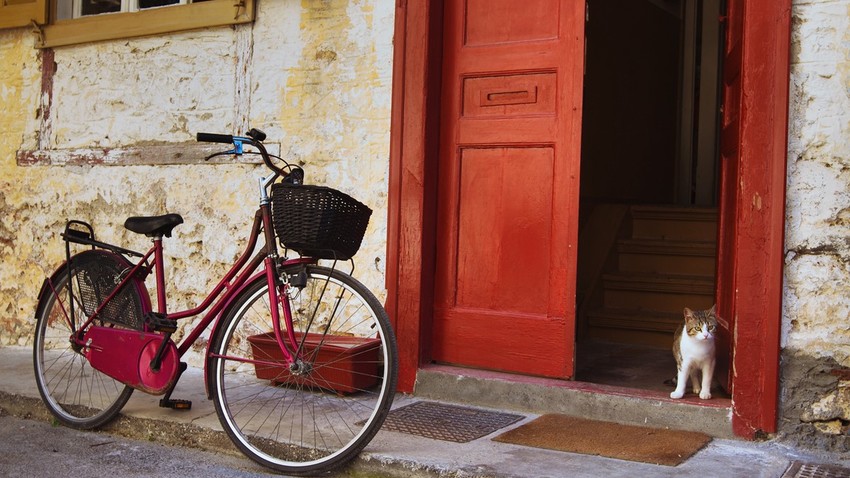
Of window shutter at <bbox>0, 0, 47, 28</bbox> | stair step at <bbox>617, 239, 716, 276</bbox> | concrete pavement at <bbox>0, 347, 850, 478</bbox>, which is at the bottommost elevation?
concrete pavement at <bbox>0, 347, 850, 478</bbox>

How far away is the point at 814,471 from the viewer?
3176 mm

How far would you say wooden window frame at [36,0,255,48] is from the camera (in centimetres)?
499

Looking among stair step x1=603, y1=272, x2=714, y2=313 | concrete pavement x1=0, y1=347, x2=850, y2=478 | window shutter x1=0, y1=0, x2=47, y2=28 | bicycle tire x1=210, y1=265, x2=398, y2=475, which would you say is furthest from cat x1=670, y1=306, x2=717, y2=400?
window shutter x1=0, y1=0, x2=47, y2=28

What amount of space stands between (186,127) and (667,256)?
3.55 m

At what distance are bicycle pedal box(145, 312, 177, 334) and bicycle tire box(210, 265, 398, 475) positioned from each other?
0.97 feet

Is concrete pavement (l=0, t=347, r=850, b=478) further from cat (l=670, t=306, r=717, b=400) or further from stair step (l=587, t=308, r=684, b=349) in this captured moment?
stair step (l=587, t=308, r=684, b=349)

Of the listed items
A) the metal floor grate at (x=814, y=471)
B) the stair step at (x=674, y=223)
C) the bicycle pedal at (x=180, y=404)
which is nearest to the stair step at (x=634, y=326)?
the stair step at (x=674, y=223)

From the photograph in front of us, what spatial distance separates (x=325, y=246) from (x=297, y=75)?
1.96 m

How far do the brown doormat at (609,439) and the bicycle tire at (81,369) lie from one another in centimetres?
182

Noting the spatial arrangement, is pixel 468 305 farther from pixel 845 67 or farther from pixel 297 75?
pixel 845 67

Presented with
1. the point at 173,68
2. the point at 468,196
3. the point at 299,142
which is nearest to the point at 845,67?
the point at 468,196

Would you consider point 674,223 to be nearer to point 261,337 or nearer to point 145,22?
point 261,337

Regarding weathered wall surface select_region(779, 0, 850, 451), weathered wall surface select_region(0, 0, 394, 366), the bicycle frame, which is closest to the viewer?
the bicycle frame

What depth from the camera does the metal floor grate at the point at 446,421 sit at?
363 cm
